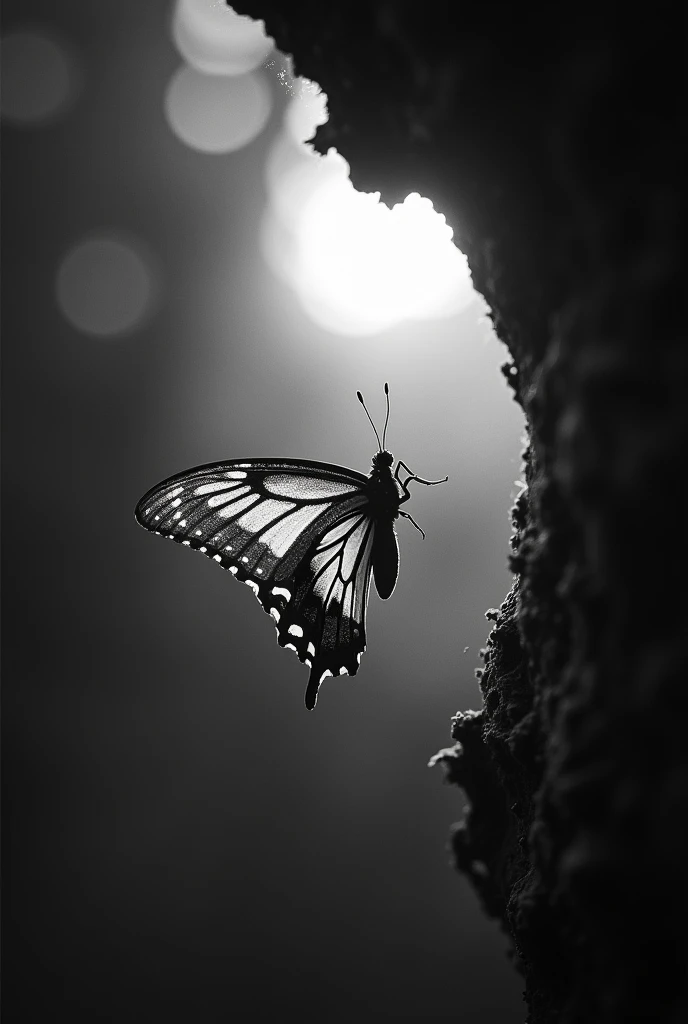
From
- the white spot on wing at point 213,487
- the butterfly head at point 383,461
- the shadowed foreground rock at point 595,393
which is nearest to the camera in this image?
the shadowed foreground rock at point 595,393

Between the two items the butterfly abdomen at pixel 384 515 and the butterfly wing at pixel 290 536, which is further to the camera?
the butterfly abdomen at pixel 384 515

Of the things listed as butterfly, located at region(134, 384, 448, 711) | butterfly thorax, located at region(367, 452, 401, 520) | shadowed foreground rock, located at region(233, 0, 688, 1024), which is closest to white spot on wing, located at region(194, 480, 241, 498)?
butterfly, located at region(134, 384, 448, 711)

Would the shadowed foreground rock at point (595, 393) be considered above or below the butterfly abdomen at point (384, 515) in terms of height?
below

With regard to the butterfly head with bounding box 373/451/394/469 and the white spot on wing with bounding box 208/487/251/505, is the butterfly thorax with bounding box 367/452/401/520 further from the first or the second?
the white spot on wing with bounding box 208/487/251/505

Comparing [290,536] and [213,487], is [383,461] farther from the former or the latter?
[213,487]

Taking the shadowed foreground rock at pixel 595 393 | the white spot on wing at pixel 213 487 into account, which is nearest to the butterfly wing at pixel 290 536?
the white spot on wing at pixel 213 487

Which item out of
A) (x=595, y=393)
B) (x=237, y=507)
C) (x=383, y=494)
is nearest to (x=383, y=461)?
(x=383, y=494)

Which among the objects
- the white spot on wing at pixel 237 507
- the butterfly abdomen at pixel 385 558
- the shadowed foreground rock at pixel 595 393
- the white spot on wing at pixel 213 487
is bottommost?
the shadowed foreground rock at pixel 595 393

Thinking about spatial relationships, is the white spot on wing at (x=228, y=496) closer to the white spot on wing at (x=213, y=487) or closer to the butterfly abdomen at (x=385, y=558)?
the white spot on wing at (x=213, y=487)
